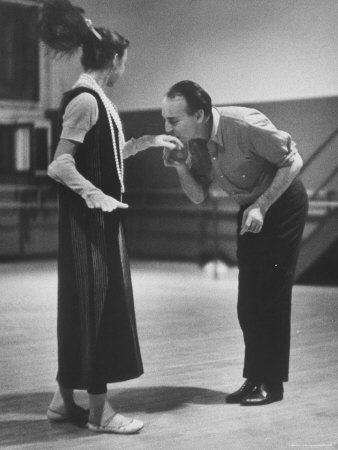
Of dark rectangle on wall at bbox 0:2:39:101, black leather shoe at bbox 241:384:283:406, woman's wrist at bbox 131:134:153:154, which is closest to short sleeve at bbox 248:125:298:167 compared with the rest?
woman's wrist at bbox 131:134:153:154

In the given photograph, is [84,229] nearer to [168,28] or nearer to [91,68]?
[91,68]

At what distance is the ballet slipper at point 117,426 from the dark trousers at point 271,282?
67 centimetres

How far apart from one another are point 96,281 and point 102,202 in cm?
34

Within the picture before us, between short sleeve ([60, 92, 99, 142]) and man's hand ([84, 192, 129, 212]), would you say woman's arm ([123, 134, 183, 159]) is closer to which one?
short sleeve ([60, 92, 99, 142])

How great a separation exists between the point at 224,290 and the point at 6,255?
14.6 ft

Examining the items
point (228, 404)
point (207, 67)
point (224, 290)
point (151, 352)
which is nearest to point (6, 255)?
point (207, 67)

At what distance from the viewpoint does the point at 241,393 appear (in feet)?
12.4

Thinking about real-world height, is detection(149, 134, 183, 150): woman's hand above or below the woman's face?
below

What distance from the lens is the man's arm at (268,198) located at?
3.47 metres

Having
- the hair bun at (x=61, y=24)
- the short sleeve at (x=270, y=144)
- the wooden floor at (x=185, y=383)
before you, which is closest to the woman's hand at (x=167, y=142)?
the short sleeve at (x=270, y=144)

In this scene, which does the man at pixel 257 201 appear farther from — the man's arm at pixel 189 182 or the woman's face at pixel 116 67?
the woman's face at pixel 116 67

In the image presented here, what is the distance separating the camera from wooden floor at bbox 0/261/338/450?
125 inches

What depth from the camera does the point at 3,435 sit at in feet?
10.5

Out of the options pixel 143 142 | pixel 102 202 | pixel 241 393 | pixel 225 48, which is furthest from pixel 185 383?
pixel 225 48
